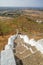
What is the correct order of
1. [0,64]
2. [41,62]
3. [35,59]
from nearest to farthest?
[0,64] → [41,62] → [35,59]

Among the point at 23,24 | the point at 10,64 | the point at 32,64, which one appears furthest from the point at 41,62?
the point at 23,24

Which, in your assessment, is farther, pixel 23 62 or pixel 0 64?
pixel 23 62

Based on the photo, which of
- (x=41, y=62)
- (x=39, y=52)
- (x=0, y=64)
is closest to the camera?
(x=0, y=64)

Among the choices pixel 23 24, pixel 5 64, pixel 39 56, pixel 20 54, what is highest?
pixel 5 64

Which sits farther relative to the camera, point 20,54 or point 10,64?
point 20,54

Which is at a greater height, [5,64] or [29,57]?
[5,64]

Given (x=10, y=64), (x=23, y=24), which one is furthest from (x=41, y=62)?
(x=23, y=24)

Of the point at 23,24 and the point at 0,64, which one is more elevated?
the point at 0,64

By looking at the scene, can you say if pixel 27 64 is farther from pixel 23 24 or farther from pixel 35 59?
pixel 23 24

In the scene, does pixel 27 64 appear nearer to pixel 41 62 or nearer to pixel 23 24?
pixel 41 62
